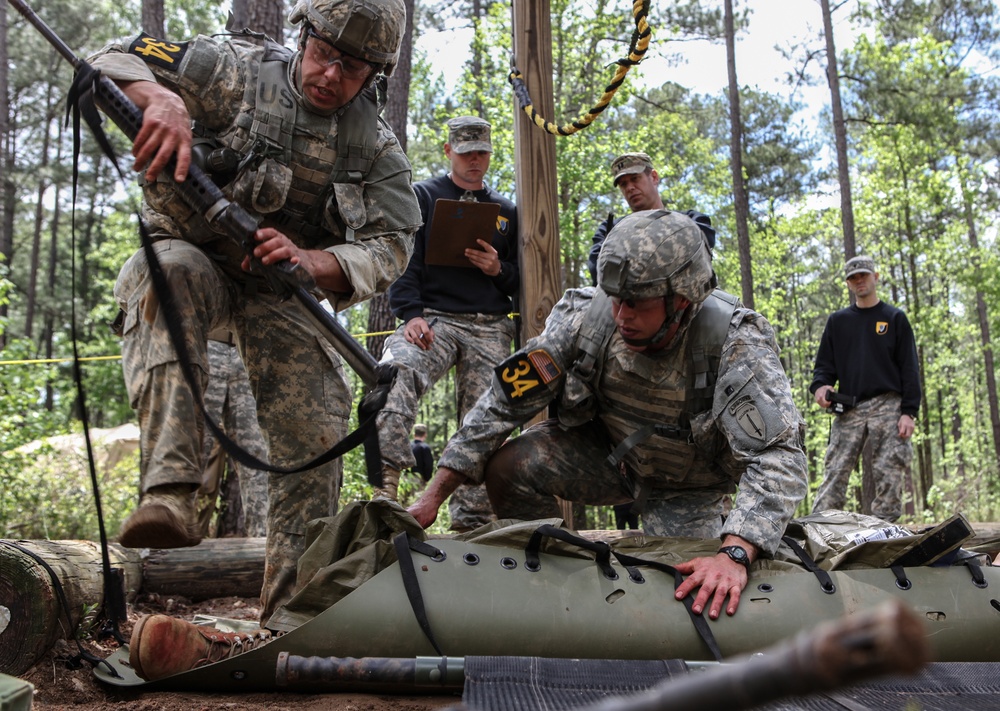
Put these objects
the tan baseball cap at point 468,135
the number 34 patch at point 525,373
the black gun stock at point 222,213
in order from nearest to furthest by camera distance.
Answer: the black gun stock at point 222,213, the number 34 patch at point 525,373, the tan baseball cap at point 468,135

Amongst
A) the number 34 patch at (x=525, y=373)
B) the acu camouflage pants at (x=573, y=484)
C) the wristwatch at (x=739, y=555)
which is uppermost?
the number 34 patch at (x=525, y=373)

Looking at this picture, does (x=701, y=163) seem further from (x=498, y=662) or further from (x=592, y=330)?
(x=498, y=662)

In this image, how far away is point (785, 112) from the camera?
2894 centimetres

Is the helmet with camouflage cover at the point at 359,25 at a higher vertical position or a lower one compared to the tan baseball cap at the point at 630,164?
lower

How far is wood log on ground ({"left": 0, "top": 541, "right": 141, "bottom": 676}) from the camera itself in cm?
302

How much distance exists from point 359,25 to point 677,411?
194 cm

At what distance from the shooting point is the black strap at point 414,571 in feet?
8.91

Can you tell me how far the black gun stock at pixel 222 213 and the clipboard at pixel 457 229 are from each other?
1993mm

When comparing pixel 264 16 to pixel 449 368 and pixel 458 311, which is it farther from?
pixel 449 368

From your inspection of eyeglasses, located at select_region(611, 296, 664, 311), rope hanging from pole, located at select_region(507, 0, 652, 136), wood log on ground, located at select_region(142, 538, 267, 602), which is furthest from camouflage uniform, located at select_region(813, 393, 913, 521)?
wood log on ground, located at select_region(142, 538, 267, 602)

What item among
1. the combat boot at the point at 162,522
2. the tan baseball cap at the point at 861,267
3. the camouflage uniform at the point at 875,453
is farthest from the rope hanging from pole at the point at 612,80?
the camouflage uniform at the point at 875,453

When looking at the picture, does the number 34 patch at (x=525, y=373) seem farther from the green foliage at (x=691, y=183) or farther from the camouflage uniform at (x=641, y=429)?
the green foliage at (x=691, y=183)

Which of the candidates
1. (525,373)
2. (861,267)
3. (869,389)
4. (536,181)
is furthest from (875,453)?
(525,373)

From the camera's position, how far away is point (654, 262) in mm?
3553
